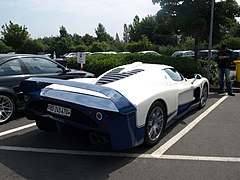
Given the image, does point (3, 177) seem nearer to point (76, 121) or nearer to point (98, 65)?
point (76, 121)

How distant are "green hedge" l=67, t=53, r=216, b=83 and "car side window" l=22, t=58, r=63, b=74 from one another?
481 centimetres

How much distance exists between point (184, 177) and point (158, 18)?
10819mm

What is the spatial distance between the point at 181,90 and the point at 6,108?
3474 millimetres

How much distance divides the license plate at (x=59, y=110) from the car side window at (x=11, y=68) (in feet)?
7.04

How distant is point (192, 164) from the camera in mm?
3781

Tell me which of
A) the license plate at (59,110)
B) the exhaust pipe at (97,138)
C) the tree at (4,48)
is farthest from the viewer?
the tree at (4,48)

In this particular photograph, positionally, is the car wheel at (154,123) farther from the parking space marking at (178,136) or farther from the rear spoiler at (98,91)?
the rear spoiler at (98,91)

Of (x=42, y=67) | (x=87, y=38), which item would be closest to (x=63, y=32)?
(x=87, y=38)

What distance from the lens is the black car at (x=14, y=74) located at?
5648 millimetres

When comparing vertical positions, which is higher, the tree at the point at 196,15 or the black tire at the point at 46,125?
the tree at the point at 196,15

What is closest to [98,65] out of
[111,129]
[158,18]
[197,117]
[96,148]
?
[158,18]

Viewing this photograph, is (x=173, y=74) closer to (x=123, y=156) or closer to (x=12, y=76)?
(x=123, y=156)

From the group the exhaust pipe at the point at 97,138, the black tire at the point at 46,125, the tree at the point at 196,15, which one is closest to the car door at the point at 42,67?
the black tire at the point at 46,125

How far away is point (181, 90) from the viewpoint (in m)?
5.32
